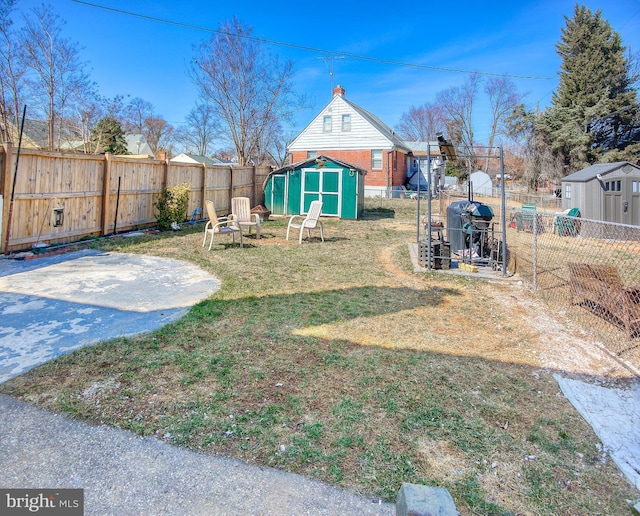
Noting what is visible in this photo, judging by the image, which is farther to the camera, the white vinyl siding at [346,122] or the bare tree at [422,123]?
the bare tree at [422,123]

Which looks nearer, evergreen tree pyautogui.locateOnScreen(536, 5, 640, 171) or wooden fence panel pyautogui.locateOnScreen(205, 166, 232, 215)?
wooden fence panel pyautogui.locateOnScreen(205, 166, 232, 215)

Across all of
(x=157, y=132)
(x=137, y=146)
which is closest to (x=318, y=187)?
(x=137, y=146)

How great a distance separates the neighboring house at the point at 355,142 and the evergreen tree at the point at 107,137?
1205cm

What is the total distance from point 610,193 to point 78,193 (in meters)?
13.6

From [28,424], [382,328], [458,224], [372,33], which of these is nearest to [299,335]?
[382,328]

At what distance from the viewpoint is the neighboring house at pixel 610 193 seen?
35.5 ft

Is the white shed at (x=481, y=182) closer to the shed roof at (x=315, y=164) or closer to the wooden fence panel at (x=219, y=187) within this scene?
the shed roof at (x=315, y=164)

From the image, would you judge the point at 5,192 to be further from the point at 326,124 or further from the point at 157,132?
the point at 157,132

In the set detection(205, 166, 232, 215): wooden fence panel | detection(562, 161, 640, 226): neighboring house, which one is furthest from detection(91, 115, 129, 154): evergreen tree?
detection(562, 161, 640, 226): neighboring house

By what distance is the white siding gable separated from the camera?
24.7m

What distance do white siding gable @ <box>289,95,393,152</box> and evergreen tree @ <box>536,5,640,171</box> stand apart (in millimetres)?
10277

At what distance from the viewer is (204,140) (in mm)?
39688

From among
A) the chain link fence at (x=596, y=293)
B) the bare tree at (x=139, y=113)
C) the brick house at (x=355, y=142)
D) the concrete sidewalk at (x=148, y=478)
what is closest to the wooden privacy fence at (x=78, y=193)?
the concrete sidewalk at (x=148, y=478)

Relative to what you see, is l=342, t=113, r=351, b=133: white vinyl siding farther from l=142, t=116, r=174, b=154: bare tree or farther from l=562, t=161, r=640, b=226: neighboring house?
l=142, t=116, r=174, b=154: bare tree
